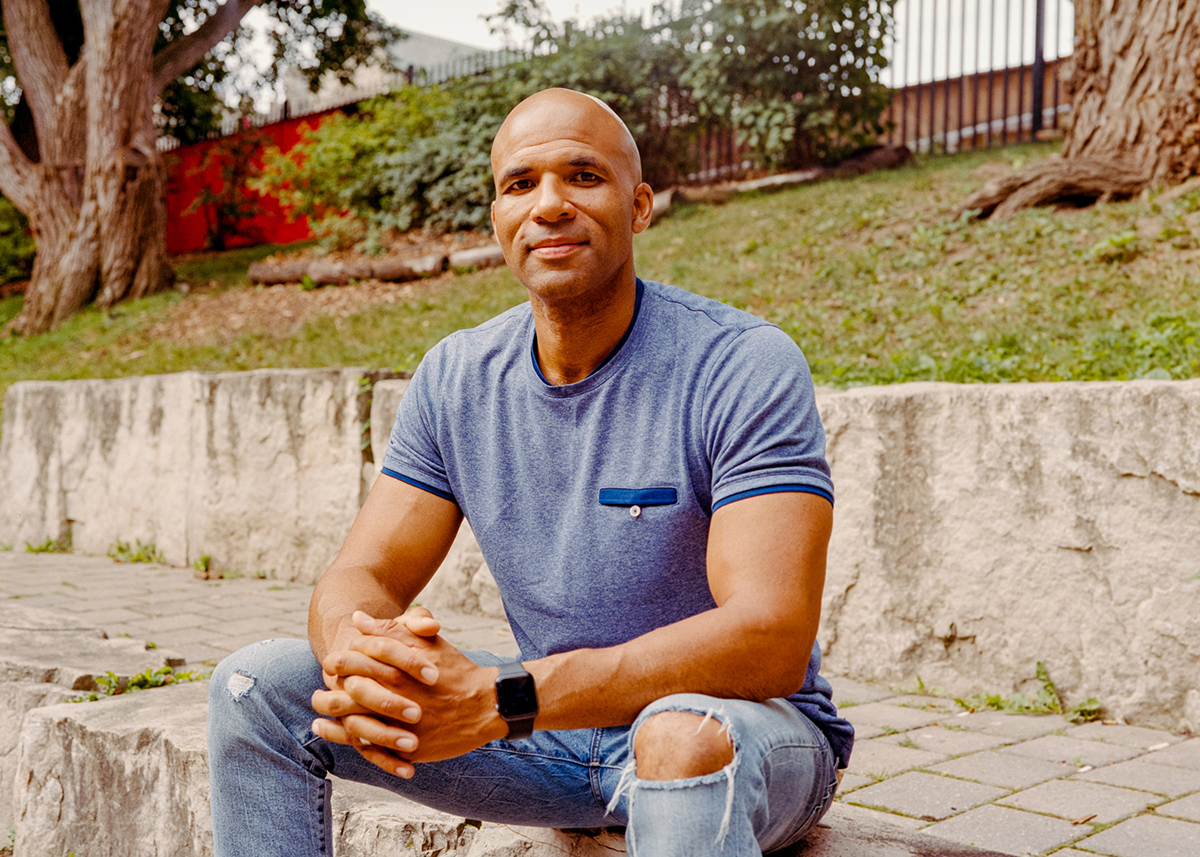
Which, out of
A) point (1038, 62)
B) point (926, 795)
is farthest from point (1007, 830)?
point (1038, 62)

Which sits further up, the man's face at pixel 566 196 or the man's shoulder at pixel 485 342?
the man's face at pixel 566 196

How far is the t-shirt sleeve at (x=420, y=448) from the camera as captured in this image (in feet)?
7.36

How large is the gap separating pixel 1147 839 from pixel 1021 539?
1.21 meters

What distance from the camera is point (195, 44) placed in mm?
13430

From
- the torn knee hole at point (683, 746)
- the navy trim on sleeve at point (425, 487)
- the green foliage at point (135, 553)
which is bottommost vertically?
the green foliage at point (135, 553)

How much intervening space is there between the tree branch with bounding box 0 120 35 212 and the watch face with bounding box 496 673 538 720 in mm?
13049

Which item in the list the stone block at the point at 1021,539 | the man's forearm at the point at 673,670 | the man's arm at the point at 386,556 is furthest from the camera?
the stone block at the point at 1021,539

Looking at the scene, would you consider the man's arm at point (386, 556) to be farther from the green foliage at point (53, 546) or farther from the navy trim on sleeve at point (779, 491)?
the green foliage at point (53, 546)

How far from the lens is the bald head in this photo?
2.15 meters

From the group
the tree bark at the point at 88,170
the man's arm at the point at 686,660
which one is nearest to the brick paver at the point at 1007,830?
the man's arm at the point at 686,660

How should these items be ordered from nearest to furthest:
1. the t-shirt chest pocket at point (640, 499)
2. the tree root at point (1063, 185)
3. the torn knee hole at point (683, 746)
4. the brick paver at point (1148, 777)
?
the torn knee hole at point (683, 746) < the t-shirt chest pocket at point (640, 499) < the brick paver at point (1148, 777) < the tree root at point (1063, 185)

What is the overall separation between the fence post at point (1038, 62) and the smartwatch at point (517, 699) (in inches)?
407

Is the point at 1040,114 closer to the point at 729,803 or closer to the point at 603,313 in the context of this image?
the point at 603,313

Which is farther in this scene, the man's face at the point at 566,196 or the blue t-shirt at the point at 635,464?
the man's face at the point at 566,196
